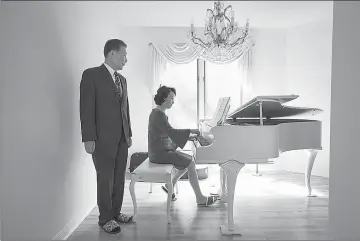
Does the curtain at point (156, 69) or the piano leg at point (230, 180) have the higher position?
the curtain at point (156, 69)

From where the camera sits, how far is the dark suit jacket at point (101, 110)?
8.41 feet

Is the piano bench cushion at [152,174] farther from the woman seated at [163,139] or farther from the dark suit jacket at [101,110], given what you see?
the dark suit jacket at [101,110]

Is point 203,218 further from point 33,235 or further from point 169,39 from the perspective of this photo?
point 169,39

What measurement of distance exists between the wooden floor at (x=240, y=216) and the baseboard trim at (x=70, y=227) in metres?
0.04

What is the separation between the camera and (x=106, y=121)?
264 cm

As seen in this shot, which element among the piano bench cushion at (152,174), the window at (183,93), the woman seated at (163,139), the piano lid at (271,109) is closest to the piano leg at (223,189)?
the woman seated at (163,139)

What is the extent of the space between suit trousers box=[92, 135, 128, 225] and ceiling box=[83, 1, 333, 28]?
1500 mm

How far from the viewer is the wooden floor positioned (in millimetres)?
2666

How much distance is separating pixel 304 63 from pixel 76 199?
3.95 meters

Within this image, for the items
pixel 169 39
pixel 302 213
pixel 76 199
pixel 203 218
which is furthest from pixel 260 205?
pixel 169 39

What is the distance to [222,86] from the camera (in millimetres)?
5602

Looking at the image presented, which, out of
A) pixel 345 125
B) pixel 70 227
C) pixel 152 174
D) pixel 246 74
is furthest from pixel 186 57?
pixel 345 125

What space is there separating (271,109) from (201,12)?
1.93 metres

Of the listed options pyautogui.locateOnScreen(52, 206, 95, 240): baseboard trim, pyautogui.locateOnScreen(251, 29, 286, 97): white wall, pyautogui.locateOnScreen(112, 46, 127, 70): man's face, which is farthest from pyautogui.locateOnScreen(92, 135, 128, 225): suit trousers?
pyautogui.locateOnScreen(251, 29, 286, 97): white wall
